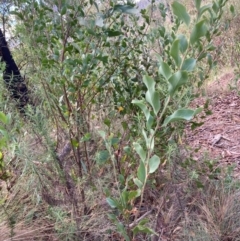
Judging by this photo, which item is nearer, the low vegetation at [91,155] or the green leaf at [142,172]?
the green leaf at [142,172]

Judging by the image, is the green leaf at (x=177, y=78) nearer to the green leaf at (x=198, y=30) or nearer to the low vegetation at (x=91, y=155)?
the green leaf at (x=198, y=30)

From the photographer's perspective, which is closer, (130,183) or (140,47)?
(130,183)

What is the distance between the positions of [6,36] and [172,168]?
7.37 ft

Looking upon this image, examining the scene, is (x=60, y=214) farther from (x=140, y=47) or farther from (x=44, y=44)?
(x=140, y=47)

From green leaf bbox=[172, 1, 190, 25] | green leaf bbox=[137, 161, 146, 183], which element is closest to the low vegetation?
green leaf bbox=[137, 161, 146, 183]

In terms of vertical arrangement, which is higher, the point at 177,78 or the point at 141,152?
the point at 177,78

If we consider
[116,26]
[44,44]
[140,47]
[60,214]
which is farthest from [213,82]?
[60,214]

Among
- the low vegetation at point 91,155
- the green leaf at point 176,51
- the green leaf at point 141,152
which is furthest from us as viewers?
the low vegetation at point 91,155

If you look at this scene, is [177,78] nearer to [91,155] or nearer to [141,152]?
[141,152]

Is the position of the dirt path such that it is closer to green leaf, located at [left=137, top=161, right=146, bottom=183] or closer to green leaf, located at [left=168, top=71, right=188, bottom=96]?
green leaf, located at [left=137, top=161, right=146, bottom=183]

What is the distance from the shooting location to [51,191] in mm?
1761

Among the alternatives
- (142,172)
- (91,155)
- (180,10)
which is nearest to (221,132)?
(91,155)

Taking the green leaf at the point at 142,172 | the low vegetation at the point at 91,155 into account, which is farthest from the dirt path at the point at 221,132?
the green leaf at the point at 142,172

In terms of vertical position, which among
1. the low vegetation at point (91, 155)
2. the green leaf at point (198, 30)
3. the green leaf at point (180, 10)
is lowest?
the low vegetation at point (91, 155)
